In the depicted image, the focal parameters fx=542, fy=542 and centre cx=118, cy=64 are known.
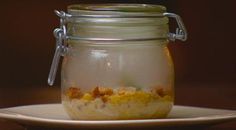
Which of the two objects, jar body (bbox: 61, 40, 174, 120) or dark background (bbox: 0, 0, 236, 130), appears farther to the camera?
dark background (bbox: 0, 0, 236, 130)

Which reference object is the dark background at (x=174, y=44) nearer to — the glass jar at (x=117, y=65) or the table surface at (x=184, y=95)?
the table surface at (x=184, y=95)

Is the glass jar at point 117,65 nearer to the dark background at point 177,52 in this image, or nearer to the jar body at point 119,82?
the jar body at point 119,82

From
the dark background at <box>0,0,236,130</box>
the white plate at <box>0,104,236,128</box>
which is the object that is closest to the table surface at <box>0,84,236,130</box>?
the dark background at <box>0,0,236,130</box>

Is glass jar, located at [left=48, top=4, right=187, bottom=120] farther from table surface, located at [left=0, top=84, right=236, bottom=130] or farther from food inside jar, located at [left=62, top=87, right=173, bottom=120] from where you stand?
table surface, located at [left=0, top=84, right=236, bottom=130]

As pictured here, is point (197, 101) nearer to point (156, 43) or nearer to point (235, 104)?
point (235, 104)

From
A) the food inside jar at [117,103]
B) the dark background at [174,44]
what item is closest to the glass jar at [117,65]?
the food inside jar at [117,103]

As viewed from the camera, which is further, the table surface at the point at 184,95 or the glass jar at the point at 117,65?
the table surface at the point at 184,95

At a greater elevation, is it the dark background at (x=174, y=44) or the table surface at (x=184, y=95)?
the dark background at (x=174, y=44)
